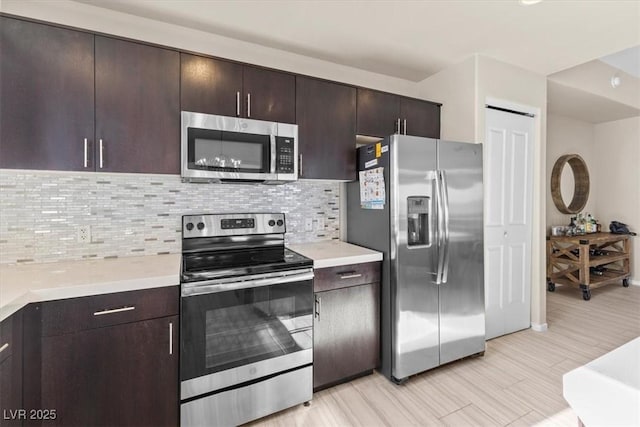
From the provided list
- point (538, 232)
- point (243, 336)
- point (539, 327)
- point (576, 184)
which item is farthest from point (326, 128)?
point (576, 184)

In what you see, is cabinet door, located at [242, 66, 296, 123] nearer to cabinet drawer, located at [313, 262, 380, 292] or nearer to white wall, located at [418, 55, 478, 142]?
cabinet drawer, located at [313, 262, 380, 292]

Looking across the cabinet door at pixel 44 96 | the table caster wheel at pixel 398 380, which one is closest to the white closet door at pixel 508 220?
the table caster wheel at pixel 398 380

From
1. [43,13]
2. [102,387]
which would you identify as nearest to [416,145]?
[102,387]

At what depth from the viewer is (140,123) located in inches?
68.5

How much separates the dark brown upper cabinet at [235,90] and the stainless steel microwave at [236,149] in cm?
7

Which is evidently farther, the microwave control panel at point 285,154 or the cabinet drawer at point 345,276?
the microwave control panel at point 285,154

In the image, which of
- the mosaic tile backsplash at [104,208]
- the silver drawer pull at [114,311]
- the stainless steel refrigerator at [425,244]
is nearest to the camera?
the silver drawer pull at [114,311]

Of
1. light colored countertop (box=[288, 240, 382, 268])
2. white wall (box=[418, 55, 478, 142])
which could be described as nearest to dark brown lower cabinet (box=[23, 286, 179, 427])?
light colored countertop (box=[288, 240, 382, 268])

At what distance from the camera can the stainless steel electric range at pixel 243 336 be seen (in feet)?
5.12

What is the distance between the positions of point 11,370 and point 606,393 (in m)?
1.83

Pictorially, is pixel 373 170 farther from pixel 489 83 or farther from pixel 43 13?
pixel 43 13

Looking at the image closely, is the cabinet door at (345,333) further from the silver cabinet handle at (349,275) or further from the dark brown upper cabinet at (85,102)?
the dark brown upper cabinet at (85,102)

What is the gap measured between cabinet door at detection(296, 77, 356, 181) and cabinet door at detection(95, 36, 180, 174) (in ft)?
2.75

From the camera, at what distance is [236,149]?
1936 mm
